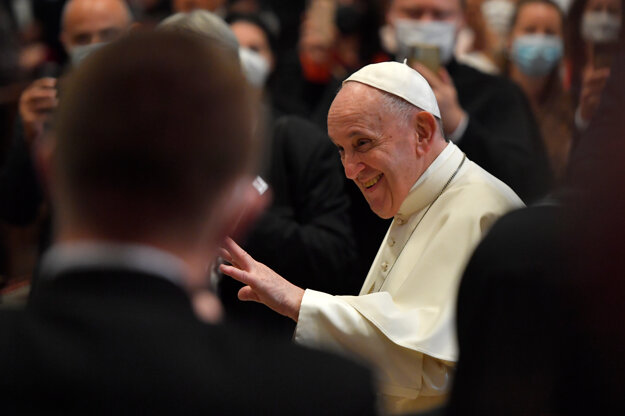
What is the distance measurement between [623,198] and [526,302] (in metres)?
0.25

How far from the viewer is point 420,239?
289 centimetres

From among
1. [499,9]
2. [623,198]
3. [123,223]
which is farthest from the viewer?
[499,9]

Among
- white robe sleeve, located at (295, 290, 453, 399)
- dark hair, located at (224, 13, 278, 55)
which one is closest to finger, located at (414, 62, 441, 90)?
white robe sleeve, located at (295, 290, 453, 399)

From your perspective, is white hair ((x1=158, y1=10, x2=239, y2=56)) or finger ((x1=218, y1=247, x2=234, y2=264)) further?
white hair ((x1=158, y1=10, x2=239, y2=56))

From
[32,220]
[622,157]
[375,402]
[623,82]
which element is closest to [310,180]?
[32,220]

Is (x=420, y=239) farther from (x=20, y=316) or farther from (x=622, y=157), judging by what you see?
(x=20, y=316)

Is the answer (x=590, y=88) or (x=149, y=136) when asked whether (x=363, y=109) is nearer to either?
(x=590, y=88)

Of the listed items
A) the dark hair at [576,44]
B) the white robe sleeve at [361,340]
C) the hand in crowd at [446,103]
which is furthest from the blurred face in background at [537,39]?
the white robe sleeve at [361,340]

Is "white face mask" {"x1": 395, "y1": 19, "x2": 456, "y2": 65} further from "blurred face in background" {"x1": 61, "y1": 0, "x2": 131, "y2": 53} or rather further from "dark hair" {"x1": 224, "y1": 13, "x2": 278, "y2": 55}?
"dark hair" {"x1": 224, "y1": 13, "x2": 278, "y2": 55}

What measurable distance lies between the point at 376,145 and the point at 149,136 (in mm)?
1355

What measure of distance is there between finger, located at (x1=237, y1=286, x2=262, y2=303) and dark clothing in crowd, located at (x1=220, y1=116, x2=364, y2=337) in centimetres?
7

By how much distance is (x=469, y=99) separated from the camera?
450 centimetres

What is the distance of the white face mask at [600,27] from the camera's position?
9.69 feet

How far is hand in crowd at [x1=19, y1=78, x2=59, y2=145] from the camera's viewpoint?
381 cm
